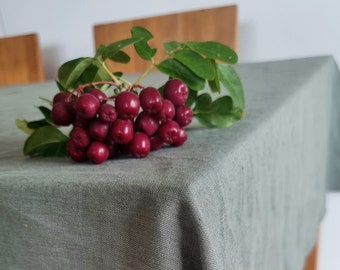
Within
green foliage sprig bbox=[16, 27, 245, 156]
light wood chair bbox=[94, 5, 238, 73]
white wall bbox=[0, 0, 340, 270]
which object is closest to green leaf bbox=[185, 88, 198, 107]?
green foliage sprig bbox=[16, 27, 245, 156]

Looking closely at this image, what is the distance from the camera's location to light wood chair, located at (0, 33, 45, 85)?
5.33ft

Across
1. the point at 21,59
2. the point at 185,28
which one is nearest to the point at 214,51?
the point at 185,28

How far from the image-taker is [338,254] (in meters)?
1.33

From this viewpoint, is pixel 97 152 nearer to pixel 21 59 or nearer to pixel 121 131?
pixel 121 131

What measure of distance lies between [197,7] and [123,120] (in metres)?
1.32

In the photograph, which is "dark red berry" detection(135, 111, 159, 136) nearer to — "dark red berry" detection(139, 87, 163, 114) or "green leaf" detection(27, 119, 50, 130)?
"dark red berry" detection(139, 87, 163, 114)

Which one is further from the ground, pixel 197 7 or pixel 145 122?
pixel 197 7

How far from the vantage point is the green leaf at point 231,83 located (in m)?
0.39

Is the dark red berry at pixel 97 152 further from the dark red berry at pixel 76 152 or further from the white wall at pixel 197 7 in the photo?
the white wall at pixel 197 7

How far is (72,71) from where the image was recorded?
36 centimetres

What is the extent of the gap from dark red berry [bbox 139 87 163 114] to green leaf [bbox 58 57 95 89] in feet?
0.24

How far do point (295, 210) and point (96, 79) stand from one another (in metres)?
0.39

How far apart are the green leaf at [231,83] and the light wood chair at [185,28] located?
0.91m

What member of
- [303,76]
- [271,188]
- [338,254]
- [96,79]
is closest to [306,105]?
[303,76]
